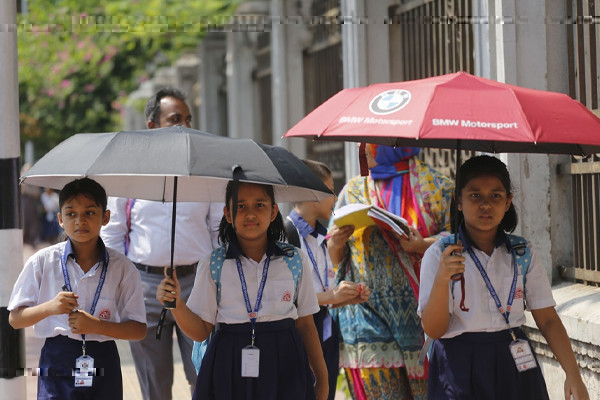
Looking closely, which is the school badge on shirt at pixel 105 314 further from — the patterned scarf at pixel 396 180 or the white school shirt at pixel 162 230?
the patterned scarf at pixel 396 180

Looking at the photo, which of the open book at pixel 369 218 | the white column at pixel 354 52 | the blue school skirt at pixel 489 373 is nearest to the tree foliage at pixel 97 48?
the white column at pixel 354 52

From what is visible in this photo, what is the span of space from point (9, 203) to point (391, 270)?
2.08m

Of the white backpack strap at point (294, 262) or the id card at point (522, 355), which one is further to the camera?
the white backpack strap at point (294, 262)

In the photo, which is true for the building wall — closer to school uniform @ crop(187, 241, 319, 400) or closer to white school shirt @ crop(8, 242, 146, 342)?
school uniform @ crop(187, 241, 319, 400)

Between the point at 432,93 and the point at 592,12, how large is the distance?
2390mm

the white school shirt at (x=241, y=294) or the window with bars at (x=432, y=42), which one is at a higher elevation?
the window with bars at (x=432, y=42)

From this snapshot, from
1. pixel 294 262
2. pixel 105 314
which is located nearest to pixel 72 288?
pixel 105 314

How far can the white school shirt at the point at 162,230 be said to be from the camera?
6020 millimetres

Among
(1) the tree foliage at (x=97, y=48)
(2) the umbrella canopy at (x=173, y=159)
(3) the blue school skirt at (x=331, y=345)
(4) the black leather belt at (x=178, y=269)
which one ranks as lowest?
(3) the blue school skirt at (x=331, y=345)

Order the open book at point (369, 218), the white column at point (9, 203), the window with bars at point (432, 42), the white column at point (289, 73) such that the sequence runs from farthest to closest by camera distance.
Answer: the white column at point (289, 73) < the window with bars at point (432, 42) < the white column at point (9, 203) < the open book at point (369, 218)

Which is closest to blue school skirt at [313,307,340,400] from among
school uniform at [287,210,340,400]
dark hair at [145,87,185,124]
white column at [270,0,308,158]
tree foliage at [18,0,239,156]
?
school uniform at [287,210,340,400]

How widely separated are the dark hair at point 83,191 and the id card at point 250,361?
975 millimetres

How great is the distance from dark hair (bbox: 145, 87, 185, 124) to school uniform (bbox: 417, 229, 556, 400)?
241 centimetres

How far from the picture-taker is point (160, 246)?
6016 millimetres
